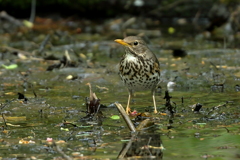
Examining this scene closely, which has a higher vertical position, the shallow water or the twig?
the twig

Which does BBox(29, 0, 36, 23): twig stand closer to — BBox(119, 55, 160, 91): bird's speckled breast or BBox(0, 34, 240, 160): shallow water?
BBox(0, 34, 240, 160): shallow water

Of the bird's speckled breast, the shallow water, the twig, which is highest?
the twig

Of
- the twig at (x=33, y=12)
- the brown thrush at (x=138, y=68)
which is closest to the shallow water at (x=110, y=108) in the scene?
the brown thrush at (x=138, y=68)

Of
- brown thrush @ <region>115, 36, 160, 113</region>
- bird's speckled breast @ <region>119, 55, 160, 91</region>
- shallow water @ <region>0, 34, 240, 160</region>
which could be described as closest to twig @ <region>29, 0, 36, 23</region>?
shallow water @ <region>0, 34, 240, 160</region>

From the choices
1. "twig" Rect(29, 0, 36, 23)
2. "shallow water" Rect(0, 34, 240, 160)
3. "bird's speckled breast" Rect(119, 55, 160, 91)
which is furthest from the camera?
"twig" Rect(29, 0, 36, 23)

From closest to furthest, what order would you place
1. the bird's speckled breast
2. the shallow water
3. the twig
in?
the shallow water < the bird's speckled breast < the twig

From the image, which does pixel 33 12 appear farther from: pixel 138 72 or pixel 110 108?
pixel 138 72

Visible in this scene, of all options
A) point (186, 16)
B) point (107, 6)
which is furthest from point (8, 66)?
point (186, 16)

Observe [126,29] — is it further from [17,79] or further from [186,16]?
[17,79]

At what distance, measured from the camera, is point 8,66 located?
10234 mm

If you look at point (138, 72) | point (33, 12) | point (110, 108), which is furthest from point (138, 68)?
point (33, 12)

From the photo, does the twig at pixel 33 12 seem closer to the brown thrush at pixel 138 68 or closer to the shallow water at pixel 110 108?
the shallow water at pixel 110 108

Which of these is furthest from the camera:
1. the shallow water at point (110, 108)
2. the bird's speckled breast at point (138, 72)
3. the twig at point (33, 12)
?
the twig at point (33, 12)

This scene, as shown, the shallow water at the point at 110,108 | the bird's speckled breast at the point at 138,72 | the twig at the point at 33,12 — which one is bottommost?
the shallow water at the point at 110,108
